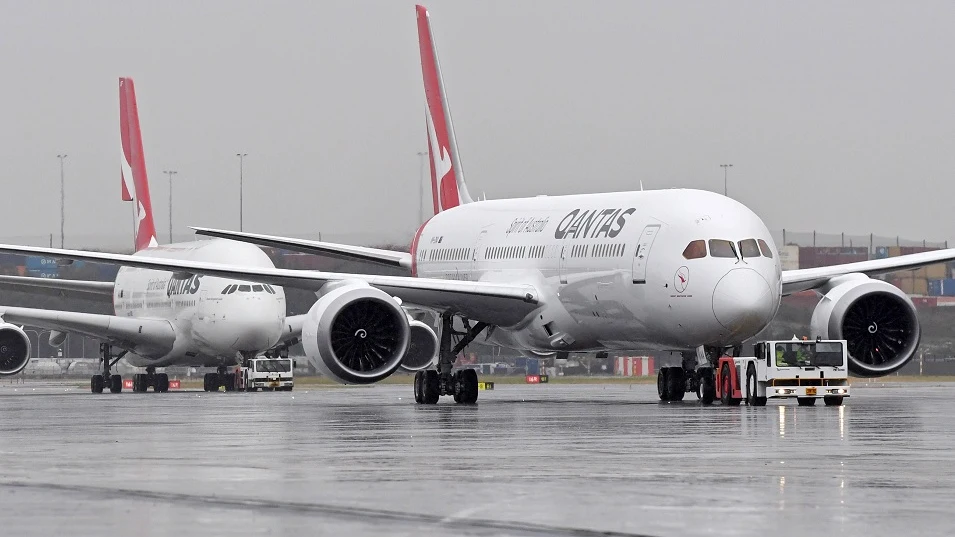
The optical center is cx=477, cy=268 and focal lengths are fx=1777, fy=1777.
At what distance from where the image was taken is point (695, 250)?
97.2 ft

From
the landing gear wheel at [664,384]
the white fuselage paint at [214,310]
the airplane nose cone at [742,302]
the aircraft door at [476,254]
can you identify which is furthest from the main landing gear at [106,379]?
the airplane nose cone at [742,302]

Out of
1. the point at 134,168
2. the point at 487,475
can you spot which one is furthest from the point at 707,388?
the point at 134,168

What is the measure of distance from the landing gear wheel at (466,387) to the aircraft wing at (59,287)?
18.5 meters

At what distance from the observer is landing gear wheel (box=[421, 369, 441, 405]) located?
110ft

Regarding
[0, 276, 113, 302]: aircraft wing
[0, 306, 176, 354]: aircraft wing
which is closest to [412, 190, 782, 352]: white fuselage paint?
[0, 276, 113, 302]: aircraft wing

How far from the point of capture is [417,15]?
4266 cm

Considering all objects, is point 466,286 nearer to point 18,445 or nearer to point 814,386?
point 814,386

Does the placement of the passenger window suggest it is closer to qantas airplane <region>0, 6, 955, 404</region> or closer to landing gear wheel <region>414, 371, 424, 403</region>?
qantas airplane <region>0, 6, 955, 404</region>

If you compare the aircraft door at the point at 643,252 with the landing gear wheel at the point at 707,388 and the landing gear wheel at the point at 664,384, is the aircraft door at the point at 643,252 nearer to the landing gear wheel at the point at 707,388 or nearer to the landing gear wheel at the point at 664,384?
the landing gear wheel at the point at 707,388

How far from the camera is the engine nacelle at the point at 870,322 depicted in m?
32.1

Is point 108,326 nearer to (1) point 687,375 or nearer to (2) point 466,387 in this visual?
(2) point 466,387

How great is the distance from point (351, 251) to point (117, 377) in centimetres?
2115

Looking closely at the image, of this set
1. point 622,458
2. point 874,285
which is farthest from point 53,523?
point 874,285

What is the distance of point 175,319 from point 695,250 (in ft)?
91.3
